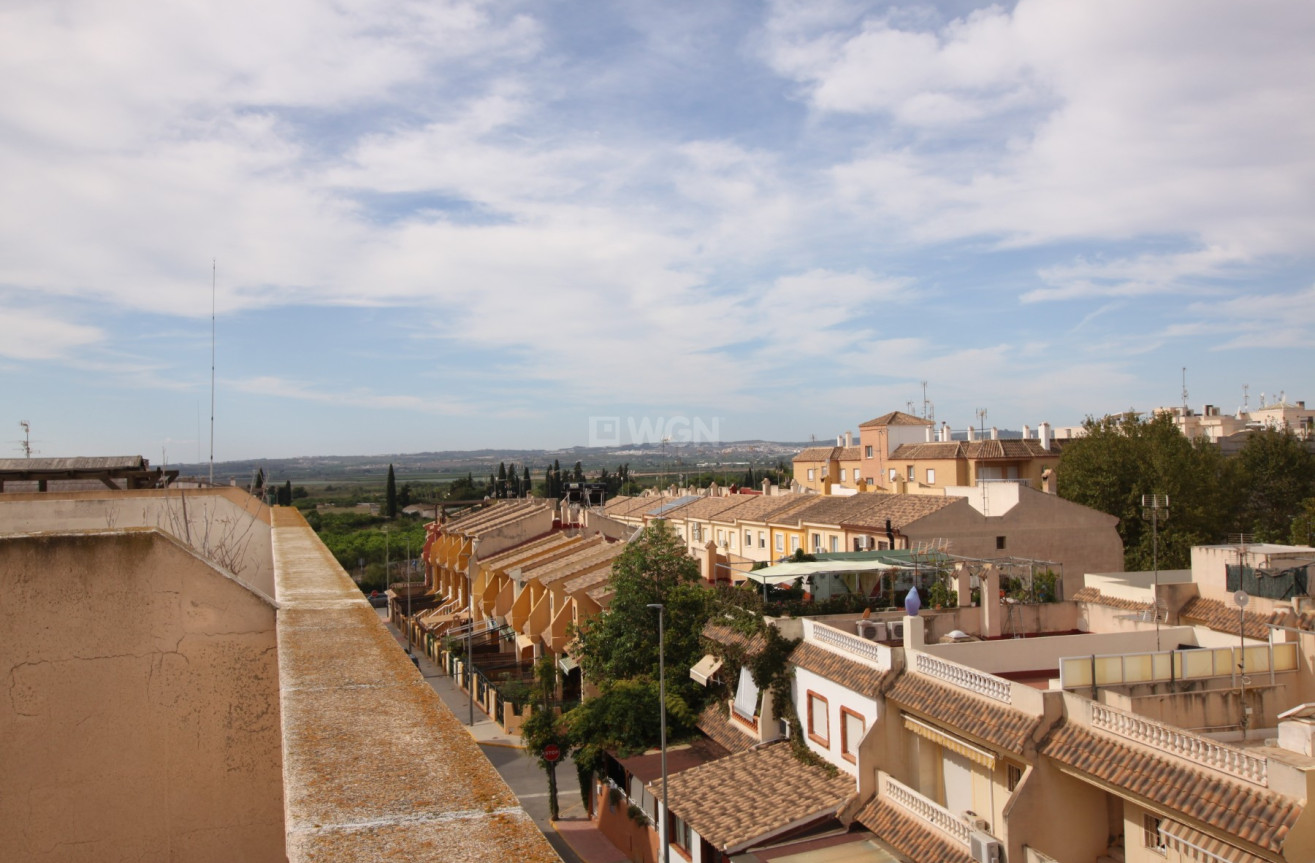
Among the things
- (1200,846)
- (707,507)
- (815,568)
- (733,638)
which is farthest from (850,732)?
(707,507)

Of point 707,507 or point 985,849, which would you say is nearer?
point 985,849

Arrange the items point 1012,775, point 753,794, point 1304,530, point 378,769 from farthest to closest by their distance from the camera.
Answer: point 1304,530 → point 753,794 → point 1012,775 → point 378,769

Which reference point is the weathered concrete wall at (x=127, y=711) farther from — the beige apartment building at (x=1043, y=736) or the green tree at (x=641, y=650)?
the green tree at (x=641, y=650)

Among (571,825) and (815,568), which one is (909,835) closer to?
(815,568)

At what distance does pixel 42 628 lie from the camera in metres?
5.45

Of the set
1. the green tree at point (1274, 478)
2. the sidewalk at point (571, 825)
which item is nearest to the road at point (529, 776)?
the sidewalk at point (571, 825)

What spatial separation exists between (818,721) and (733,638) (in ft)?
14.1

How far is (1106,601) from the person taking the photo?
2102 cm

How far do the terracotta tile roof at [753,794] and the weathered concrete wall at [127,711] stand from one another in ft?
38.5

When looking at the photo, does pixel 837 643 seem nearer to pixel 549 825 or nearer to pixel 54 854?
pixel 549 825

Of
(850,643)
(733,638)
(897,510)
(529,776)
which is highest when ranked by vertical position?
(897,510)

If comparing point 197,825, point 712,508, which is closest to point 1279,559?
point 197,825

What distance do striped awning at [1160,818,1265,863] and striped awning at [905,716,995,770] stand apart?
2.99 m

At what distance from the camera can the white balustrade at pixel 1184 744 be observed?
10.0m
